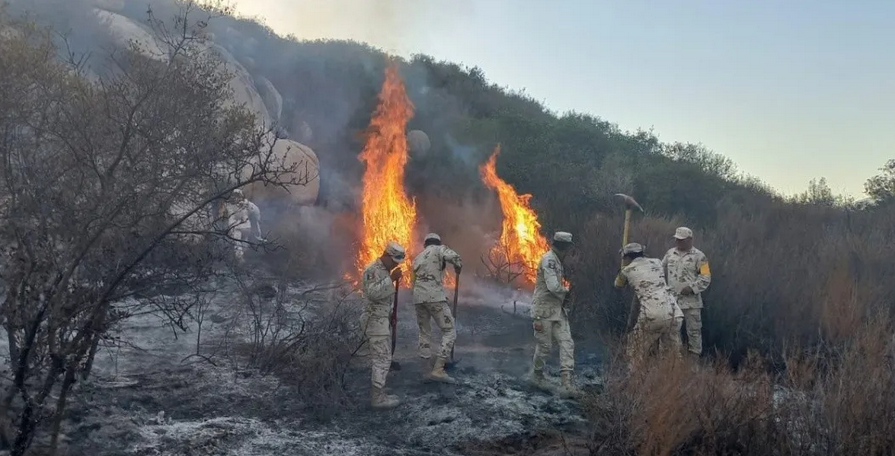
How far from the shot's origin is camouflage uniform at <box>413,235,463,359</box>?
28.5 feet

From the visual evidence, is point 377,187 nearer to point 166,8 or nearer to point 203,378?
point 203,378

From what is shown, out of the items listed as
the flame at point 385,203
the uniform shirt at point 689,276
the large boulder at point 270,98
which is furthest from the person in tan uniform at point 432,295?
the large boulder at point 270,98

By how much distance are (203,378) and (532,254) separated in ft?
27.1

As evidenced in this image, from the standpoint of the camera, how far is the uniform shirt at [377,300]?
25.6 ft

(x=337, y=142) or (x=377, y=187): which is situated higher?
(x=337, y=142)

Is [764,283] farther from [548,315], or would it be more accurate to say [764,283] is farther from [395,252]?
[395,252]

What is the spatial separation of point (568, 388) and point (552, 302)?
102 centimetres

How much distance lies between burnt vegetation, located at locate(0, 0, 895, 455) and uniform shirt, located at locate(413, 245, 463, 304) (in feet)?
3.56

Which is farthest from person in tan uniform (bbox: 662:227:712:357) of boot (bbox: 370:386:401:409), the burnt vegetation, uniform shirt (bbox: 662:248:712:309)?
boot (bbox: 370:386:401:409)

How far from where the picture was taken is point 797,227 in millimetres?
15062

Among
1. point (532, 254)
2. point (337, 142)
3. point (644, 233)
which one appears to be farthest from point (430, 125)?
point (644, 233)

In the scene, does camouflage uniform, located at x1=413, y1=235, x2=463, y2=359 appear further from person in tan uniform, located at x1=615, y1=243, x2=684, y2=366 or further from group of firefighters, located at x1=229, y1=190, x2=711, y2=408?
person in tan uniform, located at x1=615, y1=243, x2=684, y2=366

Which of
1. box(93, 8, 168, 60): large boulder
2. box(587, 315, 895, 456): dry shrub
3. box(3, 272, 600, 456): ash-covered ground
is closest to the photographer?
box(587, 315, 895, 456): dry shrub

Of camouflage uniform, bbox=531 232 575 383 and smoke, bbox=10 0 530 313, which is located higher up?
smoke, bbox=10 0 530 313
